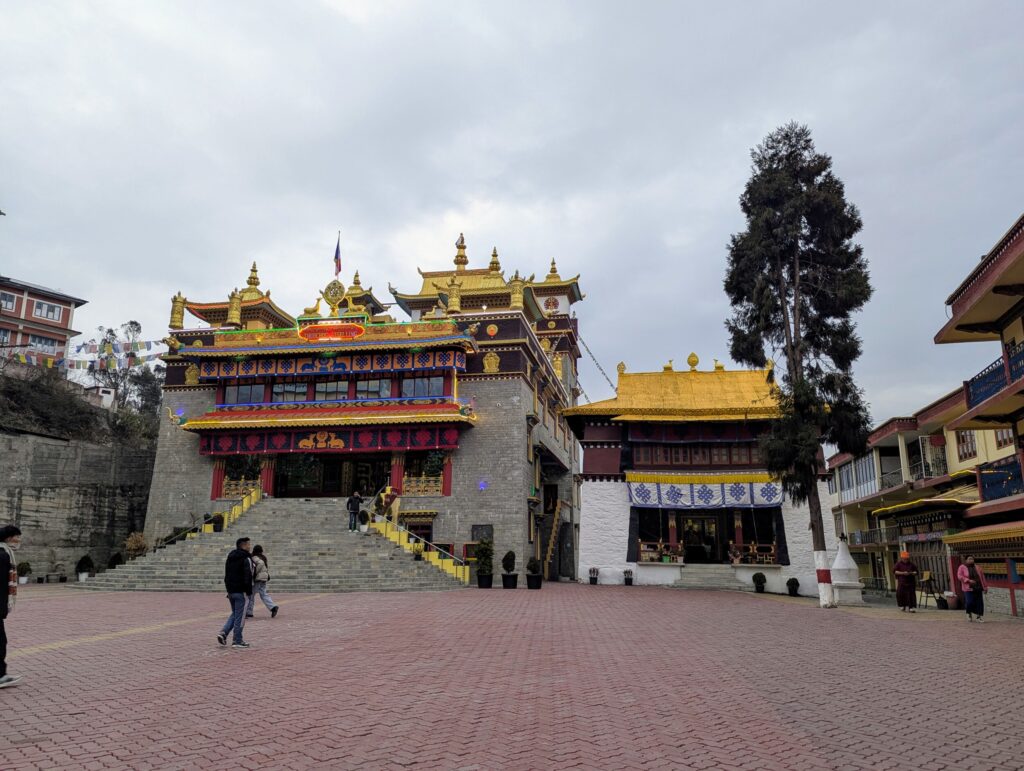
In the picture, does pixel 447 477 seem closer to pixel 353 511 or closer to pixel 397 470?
pixel 397 470

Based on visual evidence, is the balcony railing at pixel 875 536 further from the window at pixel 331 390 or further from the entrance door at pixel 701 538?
the window at pixel 331 390

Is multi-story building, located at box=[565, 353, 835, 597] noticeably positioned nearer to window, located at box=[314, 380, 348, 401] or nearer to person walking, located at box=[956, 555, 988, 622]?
window, located at box=[314, 380, 348, 401]

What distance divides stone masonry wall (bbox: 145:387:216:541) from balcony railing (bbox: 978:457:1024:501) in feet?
98.0

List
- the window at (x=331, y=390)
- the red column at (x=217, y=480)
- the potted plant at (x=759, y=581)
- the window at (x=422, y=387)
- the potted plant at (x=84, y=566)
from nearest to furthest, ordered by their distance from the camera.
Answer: the potted plant at (x=759, y=581), the potted plant at (x=84, y=566), the window at (x=422, y=387), the red column at (x=217, y=480), the window at (x=331, y=390)

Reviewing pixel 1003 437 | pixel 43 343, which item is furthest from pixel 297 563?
pixel 43 343

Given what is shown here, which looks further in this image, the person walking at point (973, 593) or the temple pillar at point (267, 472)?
the temple pillar at point (267, 472)

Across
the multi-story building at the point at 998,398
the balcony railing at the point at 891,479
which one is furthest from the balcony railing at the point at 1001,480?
the balcony railing at the point at 891,479

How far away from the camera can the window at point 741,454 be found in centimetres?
3038

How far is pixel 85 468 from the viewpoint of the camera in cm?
3428

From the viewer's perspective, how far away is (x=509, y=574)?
2597cm

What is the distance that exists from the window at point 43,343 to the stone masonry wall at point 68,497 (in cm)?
3320

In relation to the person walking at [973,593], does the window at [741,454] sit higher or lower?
higher

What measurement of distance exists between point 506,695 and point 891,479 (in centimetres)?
3472

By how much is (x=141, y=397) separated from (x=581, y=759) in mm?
77265
